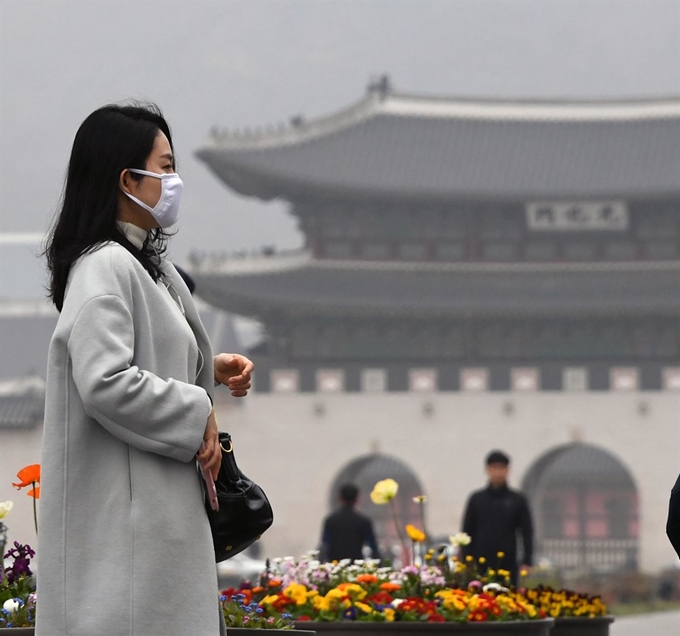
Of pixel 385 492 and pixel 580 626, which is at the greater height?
pixel 385 492

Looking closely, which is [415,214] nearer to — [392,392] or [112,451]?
[392,392]

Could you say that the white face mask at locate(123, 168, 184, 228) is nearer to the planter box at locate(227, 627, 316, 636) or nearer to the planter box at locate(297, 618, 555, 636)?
the planter box at locate(227, 627, 316, 636)

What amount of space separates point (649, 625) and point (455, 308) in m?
13.1

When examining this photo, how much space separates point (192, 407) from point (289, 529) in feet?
89.7

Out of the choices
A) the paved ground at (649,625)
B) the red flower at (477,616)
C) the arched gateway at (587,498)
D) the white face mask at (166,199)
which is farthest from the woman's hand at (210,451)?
the arched gateway at (587,498)

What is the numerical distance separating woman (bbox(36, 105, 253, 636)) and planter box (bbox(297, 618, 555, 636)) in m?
2.41

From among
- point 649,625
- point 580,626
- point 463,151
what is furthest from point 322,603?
point 463,151

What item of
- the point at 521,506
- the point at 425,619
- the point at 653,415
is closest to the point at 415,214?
the point at 653,415

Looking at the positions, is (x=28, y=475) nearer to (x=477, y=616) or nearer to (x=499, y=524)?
(x=477, y=616)

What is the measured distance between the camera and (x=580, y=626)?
6.41m

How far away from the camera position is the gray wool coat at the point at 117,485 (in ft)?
9.09

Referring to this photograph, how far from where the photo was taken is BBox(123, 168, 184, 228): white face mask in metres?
2.98

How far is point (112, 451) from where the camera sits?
2834 millimetres

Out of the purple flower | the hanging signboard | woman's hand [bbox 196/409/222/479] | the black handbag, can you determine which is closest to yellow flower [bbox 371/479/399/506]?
the purple flower
